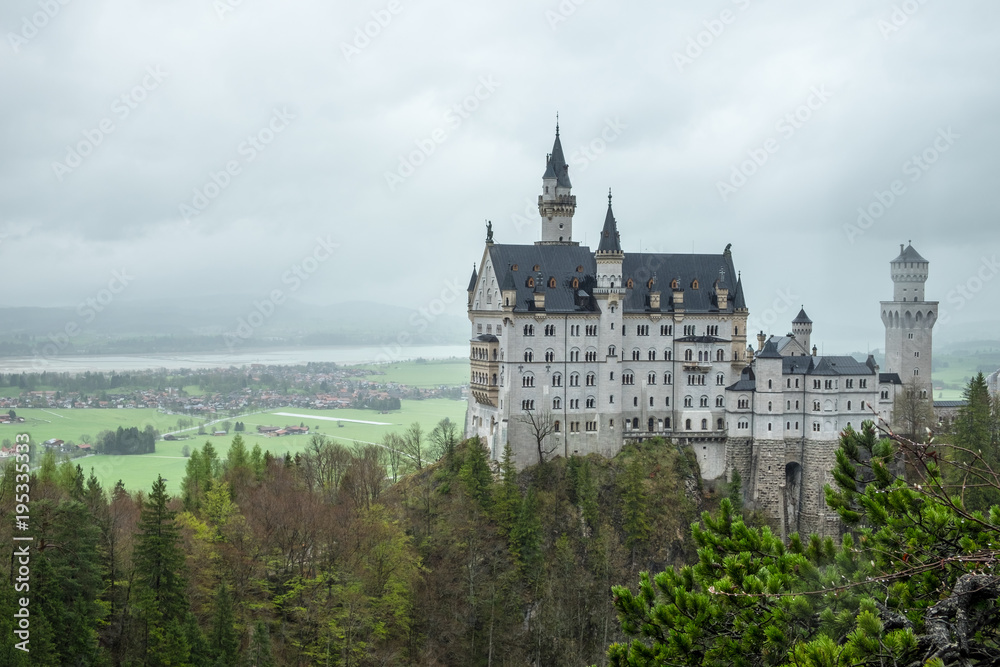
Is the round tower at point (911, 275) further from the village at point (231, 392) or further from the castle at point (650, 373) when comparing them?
the village at point (231, 392)

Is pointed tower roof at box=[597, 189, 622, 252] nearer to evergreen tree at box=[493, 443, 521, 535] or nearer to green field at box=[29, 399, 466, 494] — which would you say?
evergreen tree at box=[493, 443, 521, 535]

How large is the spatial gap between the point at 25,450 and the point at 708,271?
60953mm

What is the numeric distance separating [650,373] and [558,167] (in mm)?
22650

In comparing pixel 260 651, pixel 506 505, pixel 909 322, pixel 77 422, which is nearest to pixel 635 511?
pixel 506 505

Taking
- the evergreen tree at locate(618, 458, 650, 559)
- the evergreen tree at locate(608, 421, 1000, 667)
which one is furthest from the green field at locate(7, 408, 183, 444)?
the evergreen tree at locate(608, 421, 1000, 667)

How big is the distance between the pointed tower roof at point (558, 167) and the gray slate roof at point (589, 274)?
26.7 feet

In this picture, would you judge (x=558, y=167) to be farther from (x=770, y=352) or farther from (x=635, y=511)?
(x=635, y=511)

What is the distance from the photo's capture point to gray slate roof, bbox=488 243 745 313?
8938cm

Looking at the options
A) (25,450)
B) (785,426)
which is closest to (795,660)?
(25,450)

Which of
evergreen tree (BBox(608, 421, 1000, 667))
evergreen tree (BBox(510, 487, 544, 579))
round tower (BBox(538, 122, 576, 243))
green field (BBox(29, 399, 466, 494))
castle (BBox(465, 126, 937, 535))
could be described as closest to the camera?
evergreen tree (BBox(608, 421, 1000, 667))

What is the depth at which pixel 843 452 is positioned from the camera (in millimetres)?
25531

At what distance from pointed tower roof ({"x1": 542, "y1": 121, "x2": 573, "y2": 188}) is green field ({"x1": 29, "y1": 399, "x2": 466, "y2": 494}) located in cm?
4418

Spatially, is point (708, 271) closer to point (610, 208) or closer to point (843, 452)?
point (610, 208)

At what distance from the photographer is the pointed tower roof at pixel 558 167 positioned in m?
99.4
